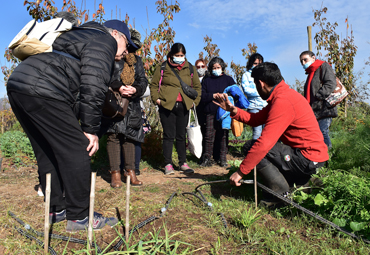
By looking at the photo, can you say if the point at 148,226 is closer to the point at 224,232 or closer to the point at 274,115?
the point at 224,232

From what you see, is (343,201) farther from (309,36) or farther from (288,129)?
(309,36)

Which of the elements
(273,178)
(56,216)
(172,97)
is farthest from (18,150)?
(273,178)

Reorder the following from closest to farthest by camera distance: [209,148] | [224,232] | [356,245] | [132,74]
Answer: [356,245]
[224,232]
[132,74]
[209,148]

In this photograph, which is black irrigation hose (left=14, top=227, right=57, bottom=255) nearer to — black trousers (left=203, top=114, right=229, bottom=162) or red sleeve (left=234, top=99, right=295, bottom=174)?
red sleeve (left=234, top=99, right=295, bottom=174)

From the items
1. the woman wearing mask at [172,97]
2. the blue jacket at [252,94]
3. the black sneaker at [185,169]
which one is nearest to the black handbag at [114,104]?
the woman wearing mask at [172,97]

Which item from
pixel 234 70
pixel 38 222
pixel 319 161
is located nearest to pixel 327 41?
pixel 234 70

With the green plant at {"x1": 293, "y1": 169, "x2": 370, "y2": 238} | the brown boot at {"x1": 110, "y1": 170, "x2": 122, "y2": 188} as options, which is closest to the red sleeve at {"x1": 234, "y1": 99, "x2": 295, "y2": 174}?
the green plant at {"x1": 293, "y1": 169, "x2": 370, "y2": 238}

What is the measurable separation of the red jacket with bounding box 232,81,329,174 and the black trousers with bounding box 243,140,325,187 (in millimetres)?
56

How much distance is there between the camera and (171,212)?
8.66 feet

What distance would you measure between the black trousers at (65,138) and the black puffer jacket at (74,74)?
0.07m

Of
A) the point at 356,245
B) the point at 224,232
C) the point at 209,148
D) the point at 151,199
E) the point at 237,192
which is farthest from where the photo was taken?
the point at 209,148

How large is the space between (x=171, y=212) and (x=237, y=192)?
1.00 meters

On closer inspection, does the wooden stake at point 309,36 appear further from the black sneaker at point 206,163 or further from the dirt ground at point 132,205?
the dirt ground at point 132,205

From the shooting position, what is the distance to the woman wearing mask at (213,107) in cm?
502
